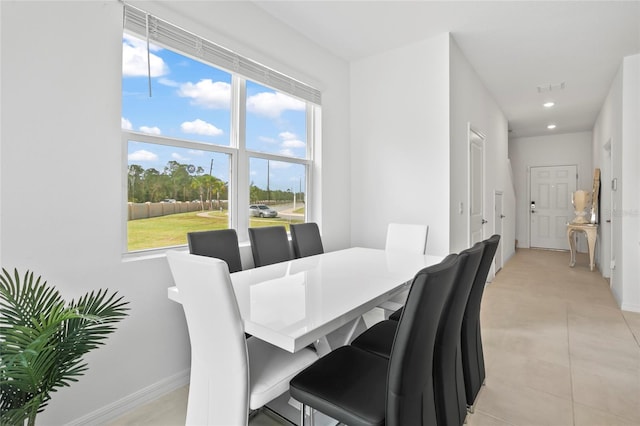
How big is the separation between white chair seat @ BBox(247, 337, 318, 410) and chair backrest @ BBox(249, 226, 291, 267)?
896mm

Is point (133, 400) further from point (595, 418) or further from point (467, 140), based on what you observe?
point (467, 140)

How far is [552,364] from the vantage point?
230 cm

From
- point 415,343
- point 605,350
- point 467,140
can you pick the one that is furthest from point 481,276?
point 467,140

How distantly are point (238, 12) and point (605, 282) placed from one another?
5.67m

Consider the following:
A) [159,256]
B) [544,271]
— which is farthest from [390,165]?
[544,271]

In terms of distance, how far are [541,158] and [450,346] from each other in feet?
25.7

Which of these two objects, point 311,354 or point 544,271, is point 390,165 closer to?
point 311,354

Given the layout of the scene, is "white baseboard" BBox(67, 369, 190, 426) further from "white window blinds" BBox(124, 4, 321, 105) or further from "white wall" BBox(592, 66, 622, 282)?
"white wall" BBox(592, 66, 622, 282)

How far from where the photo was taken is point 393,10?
8.98 ft

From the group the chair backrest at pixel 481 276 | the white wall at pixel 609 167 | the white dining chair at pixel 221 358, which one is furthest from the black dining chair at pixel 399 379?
the white wall at pixel 609 167

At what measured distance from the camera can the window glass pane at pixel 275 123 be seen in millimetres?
2795

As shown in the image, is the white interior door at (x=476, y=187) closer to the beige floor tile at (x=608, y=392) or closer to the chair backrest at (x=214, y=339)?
the beige floor tile at (x=608, y=392)

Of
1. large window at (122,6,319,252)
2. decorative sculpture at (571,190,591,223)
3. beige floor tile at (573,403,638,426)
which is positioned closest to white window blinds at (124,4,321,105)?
large window at (122,6,319,252)

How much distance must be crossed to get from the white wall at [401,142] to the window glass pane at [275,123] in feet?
2.62
